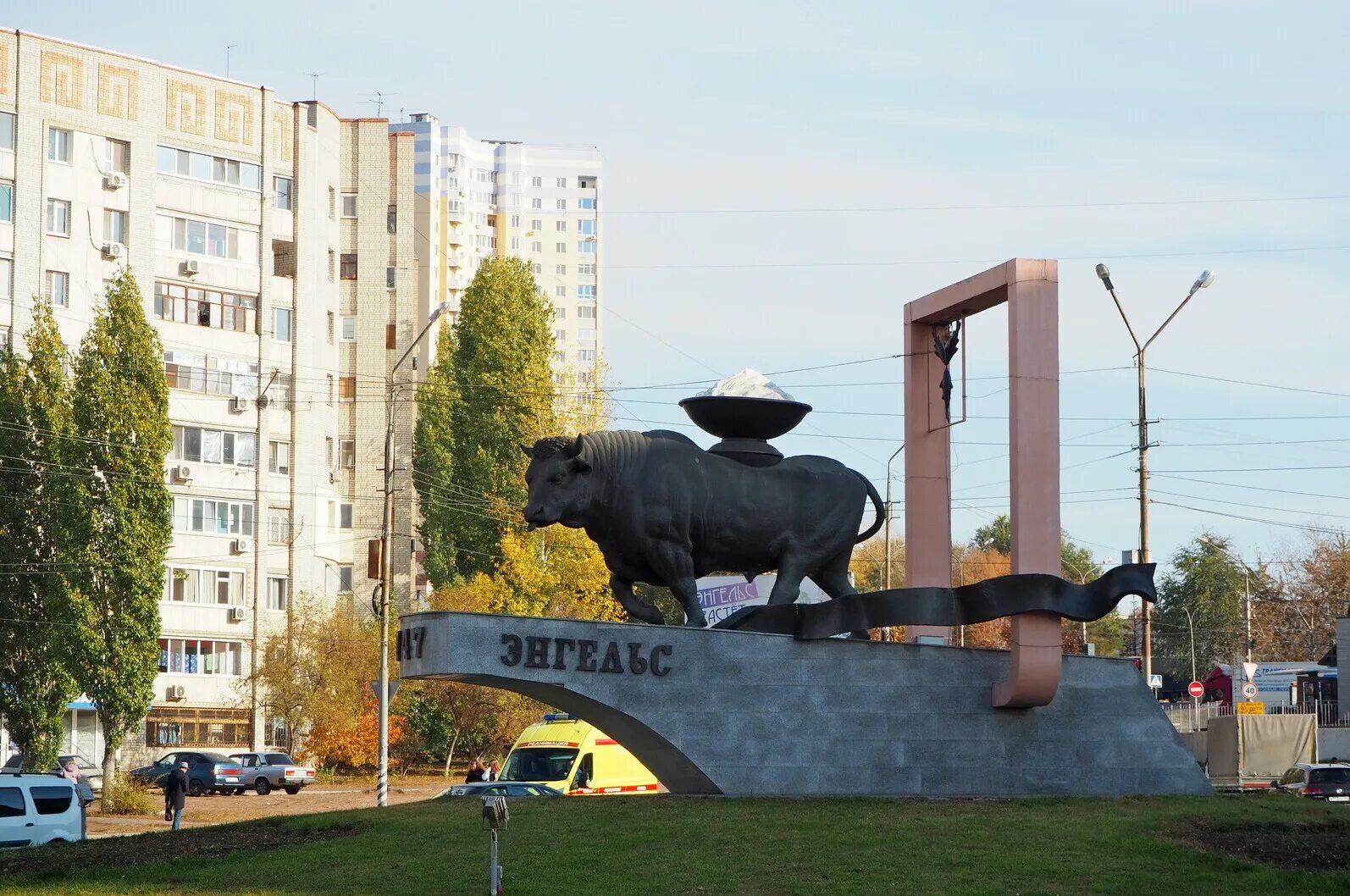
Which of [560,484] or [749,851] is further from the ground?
[560,484]

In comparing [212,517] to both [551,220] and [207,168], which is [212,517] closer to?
[207,168]

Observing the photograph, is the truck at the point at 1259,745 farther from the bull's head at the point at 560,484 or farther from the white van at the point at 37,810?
the white van at the point at 37,810

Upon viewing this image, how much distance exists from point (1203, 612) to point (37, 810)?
8754 cm

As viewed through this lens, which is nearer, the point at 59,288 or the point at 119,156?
the point at 59,288

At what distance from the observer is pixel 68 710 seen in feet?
202

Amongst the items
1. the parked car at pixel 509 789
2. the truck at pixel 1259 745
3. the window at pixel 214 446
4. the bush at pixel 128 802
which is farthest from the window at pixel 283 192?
the truck at pixel 1259 745

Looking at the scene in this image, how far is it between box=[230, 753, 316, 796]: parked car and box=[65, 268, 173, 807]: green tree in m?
5.29

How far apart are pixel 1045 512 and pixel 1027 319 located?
242 cm

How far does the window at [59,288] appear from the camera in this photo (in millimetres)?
63938

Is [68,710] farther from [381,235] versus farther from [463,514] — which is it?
[381,235]

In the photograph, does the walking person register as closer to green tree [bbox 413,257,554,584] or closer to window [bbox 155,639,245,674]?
Answer: green tree [bbox 413,257,554,584]

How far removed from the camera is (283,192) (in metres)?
69.9

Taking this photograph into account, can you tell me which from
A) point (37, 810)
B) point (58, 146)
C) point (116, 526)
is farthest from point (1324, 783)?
point (58, 146)

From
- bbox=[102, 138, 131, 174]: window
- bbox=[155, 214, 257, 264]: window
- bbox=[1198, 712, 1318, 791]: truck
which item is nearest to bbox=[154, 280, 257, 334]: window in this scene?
bbox=[155, 214, 257, 264]: window
